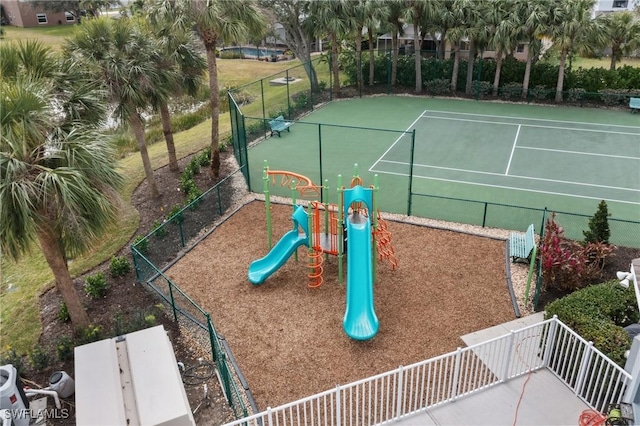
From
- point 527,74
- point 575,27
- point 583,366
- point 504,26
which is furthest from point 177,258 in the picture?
point 527,74

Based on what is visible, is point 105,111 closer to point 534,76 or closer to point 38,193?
point 38,193

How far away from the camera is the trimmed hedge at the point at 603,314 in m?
8.07

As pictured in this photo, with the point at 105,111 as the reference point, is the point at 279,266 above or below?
below

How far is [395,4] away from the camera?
26.0m

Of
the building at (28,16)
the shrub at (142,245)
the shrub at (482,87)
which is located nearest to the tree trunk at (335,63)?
the shrub at (482,87)

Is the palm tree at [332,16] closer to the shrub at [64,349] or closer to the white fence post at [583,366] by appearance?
the shrub at [64,349]

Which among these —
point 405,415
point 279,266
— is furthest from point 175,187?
point 405,415

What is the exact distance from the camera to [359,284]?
10.3 metres

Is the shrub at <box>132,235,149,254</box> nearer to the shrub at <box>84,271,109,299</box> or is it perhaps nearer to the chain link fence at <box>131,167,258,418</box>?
the chain link fence at <box>131,167,258,418</box>

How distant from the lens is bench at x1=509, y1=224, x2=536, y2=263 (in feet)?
38.7

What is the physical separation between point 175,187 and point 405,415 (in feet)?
38.4

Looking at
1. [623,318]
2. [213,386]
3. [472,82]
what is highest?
[472,82]

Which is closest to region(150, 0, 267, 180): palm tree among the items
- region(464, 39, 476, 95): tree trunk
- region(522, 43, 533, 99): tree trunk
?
region(464, 39, 476, 95): tree trunk

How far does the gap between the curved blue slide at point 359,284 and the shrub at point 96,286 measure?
5647mm
